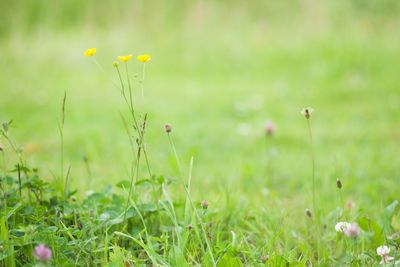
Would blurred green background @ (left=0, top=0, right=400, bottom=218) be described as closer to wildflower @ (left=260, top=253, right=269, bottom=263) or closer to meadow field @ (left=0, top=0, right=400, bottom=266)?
meadow field @ (left=0, top=0, right=400, bottom=266)

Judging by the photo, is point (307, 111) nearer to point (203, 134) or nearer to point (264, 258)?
point (264, 258)

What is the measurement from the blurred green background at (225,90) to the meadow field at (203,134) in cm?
3

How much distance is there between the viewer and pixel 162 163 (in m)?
2.77

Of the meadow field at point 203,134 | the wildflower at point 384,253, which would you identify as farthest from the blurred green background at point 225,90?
the wildflower at point 384,253

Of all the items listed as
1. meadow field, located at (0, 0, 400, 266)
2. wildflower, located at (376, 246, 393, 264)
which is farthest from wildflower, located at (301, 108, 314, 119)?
wildflower, located at (376, 246, 393, 264)

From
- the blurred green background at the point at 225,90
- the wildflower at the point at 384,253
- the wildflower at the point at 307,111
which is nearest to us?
the wildflower at the point at 384,253

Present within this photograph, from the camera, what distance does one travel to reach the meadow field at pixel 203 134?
121 centimetres

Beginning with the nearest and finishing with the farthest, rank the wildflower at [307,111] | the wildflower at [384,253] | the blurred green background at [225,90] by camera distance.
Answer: the wildflower at [384,253] → the wildflower at [307,111] → the blurred green background at [225,90]

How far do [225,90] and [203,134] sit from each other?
6.96ft

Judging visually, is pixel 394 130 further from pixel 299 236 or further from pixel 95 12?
pixel 95 12

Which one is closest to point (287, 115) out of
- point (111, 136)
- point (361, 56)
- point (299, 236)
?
point (111, 136)

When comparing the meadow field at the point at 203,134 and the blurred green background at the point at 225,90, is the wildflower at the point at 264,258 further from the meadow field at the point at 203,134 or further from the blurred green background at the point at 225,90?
the blurred green background at the point at 225,90

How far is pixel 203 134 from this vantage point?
373 cm

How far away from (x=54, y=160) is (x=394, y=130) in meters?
3.35
